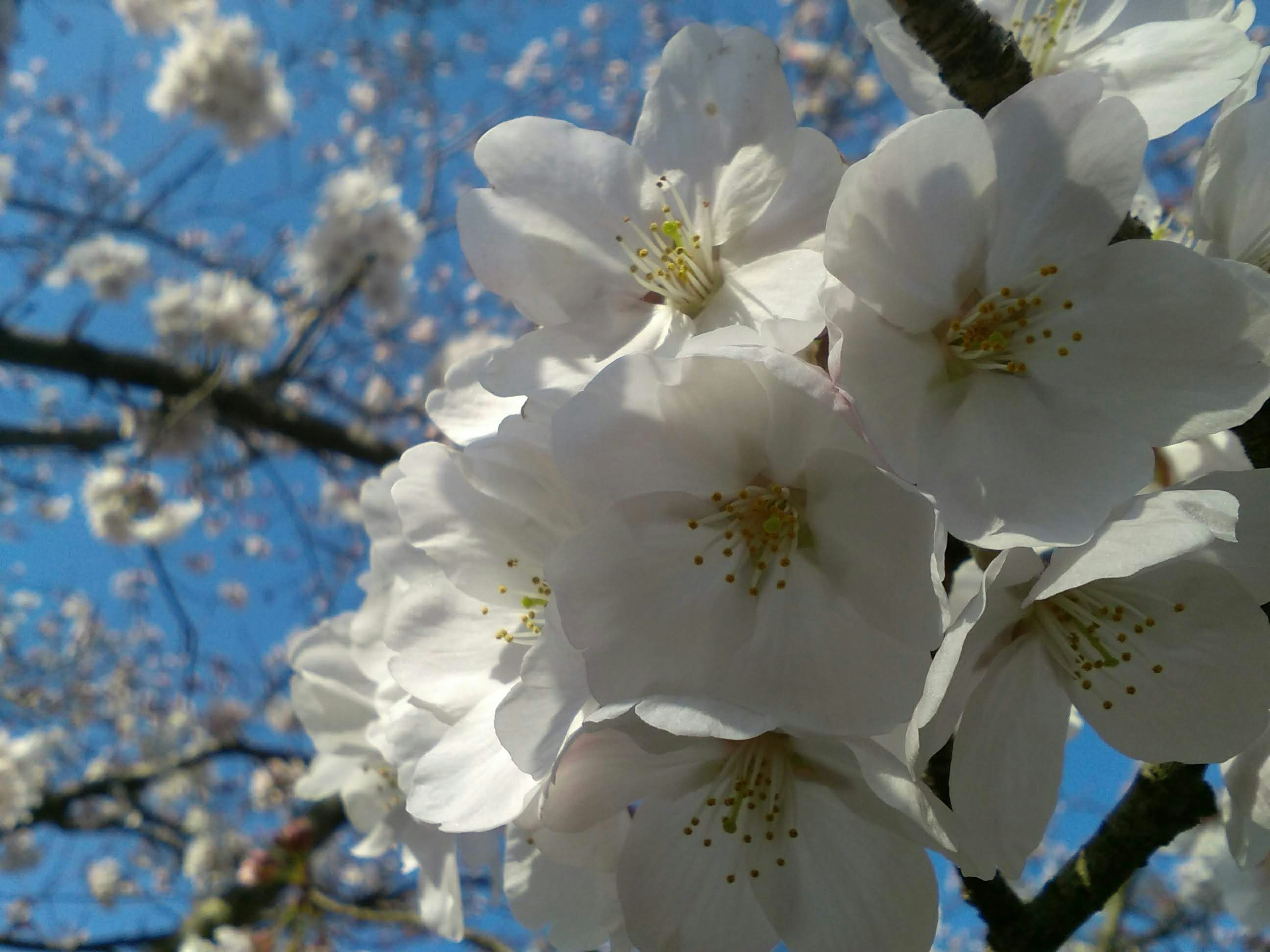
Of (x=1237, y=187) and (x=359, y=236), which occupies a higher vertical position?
(x=1237, y=187)

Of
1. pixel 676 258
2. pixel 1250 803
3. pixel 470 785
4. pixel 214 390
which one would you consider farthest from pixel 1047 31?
pixel 214 390

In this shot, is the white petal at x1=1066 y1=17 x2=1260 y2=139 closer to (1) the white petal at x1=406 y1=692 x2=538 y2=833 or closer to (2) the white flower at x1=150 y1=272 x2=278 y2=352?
(1) the white petal at x1=406 y1=692 x2=538 y2=833

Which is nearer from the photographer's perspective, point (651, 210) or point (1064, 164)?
point (1064, 164)

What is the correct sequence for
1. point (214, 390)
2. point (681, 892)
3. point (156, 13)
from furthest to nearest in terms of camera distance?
point (156, 13)
point (214, 390)
point (681, 892)

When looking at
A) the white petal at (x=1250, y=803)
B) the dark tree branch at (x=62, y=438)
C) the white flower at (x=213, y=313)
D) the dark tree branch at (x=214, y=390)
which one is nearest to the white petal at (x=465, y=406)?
the white petal at (x=1250, y=803)

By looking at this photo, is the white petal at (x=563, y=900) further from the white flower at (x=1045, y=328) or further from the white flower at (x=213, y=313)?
the white flower at (x=213, y=313)

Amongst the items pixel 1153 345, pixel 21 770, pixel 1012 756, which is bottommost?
pixel 21 770

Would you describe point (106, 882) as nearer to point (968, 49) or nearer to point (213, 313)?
point (213, 313)

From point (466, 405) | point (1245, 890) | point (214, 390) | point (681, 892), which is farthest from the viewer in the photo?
point (214, 390)
